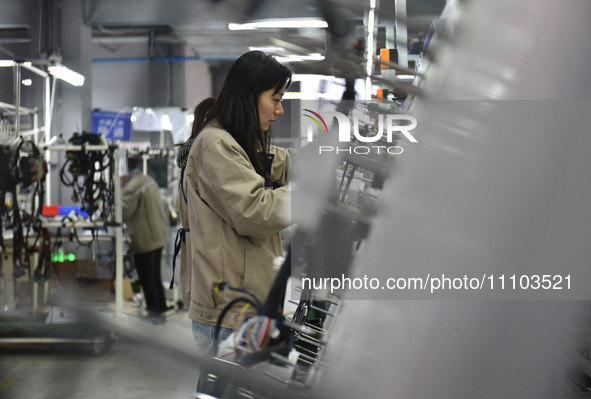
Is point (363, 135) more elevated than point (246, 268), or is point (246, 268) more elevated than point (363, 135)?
point (363, 135)

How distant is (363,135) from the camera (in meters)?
0.60

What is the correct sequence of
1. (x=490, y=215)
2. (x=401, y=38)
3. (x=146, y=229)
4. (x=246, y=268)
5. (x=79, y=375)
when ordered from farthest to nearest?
(x=146, y=229), (x=79, y=375), (x=401, y=38), (x=246, y=268), (x=490, y=215)

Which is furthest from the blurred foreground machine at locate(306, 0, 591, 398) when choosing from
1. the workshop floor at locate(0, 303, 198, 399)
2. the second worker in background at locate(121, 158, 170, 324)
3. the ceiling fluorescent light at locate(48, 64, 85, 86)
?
the ceiling fluorescent light at locate(48, 64, 85, 86)

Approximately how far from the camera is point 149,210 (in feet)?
17.8

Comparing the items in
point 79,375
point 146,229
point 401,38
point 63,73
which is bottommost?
point 79,375

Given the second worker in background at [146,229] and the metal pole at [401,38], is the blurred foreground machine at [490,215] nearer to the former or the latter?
the metal pole at [401,38]

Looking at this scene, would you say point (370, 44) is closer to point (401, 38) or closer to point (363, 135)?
point (363, 135)

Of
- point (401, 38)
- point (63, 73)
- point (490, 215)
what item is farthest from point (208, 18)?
point (63, 73)

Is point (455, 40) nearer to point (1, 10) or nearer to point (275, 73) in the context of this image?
point (275, 73)

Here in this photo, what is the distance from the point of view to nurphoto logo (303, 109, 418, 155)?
0.55 metres

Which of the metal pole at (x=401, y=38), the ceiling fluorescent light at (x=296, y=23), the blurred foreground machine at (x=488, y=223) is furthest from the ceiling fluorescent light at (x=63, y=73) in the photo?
the blurred foreground machine at (x=488, y=223)

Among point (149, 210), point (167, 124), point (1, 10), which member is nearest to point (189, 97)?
point (167, 124)

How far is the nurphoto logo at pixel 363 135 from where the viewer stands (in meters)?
0.55

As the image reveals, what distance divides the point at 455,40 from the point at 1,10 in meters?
7.02
